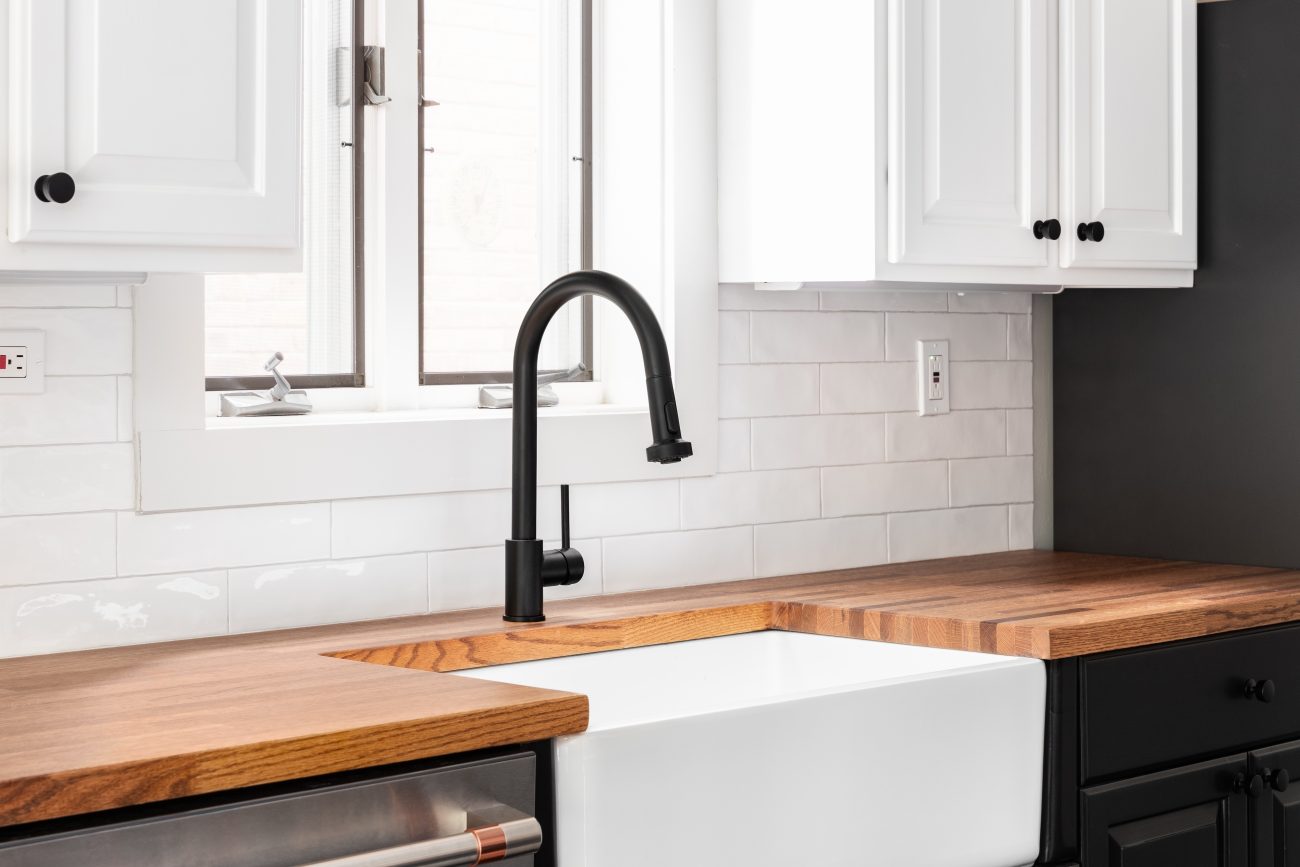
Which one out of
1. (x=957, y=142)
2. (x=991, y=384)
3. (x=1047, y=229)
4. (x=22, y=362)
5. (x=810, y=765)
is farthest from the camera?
(x=991, y=384)

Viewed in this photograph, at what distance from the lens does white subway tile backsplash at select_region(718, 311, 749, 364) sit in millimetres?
2586

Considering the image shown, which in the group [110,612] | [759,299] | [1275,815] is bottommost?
[1275,815]

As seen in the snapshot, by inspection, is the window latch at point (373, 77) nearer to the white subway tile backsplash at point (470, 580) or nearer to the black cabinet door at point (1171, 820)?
the white subway tile backsplash at point (470, 580)

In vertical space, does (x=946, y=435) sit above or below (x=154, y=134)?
below

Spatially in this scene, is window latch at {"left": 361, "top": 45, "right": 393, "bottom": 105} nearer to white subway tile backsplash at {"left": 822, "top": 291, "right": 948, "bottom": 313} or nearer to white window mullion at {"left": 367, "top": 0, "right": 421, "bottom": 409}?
white window mullion at {"left": 367, "top": 0, "right": 421, "bottom": 409}

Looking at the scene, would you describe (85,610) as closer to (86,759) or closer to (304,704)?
(304,704)

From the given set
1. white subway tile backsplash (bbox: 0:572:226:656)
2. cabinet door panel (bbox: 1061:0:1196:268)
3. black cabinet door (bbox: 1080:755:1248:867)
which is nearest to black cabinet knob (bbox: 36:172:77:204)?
white subway tile backsplash (bbox: 0:572:226:656)

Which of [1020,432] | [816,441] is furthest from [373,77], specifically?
[1020,432]

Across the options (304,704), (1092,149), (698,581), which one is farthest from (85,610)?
(1092,149)

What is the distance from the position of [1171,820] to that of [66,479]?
1.56 m

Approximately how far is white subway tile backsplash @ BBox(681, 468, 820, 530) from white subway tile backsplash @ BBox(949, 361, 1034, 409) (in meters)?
0.40

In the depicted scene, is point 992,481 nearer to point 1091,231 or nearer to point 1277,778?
point 1091,231

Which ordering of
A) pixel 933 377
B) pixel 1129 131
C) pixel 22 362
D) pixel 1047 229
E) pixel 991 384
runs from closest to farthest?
pixel 22 362
pixel 1047 229
pixel 1129 131
pixel 933 377
pixel 991 384

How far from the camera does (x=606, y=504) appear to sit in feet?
8.03
